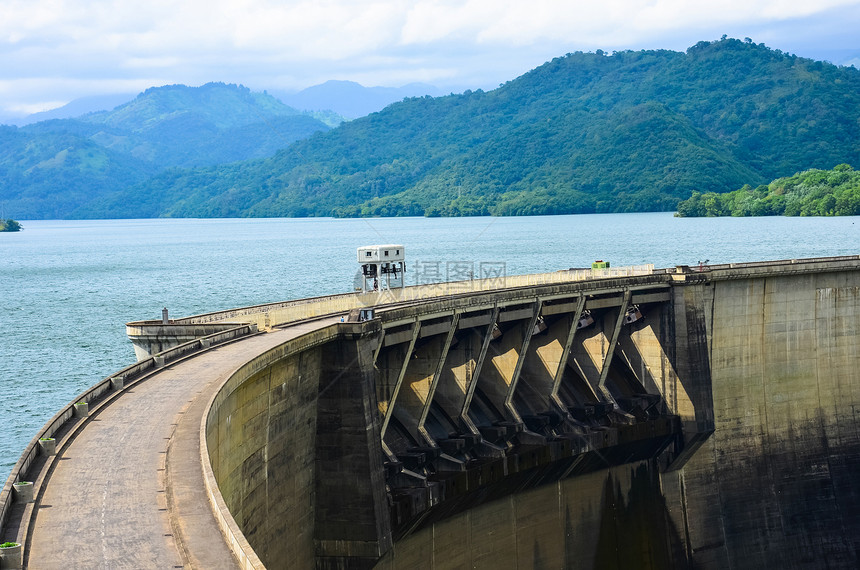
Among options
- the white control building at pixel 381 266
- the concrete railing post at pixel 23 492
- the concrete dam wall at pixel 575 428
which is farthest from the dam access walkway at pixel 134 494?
the white control building at pixel 381 266

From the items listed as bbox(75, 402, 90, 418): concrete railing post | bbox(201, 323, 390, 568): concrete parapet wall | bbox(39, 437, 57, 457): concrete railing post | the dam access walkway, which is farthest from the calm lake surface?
bbox(39, 437, 57, 457): concrete railing post

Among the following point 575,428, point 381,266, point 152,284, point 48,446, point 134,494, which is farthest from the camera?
point 152,284

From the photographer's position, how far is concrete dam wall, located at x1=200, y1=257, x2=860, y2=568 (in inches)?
1378

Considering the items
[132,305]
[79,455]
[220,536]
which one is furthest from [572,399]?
[132,305]

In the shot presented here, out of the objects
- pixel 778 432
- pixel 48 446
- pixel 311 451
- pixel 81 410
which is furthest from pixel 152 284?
pixel 48 446

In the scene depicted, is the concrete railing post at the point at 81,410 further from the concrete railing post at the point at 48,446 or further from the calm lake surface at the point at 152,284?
the calm lake surface at the point at 152,284

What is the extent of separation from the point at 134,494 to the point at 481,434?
2539 cm

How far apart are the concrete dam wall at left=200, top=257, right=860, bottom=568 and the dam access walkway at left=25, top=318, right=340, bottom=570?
2963 millimetres

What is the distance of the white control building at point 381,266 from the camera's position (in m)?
51.8

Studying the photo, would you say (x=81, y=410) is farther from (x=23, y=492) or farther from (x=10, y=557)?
(x=10, y=557)

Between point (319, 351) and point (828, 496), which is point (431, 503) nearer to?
point (319, 351)

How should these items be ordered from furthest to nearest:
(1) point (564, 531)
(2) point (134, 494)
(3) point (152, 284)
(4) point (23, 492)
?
(3) point (152, 284)
(1) point (564, 531)
(2) point (134, 494)
(4) point (23, 492)

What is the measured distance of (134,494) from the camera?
2062 cm

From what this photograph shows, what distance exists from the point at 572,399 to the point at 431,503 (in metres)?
13.8
